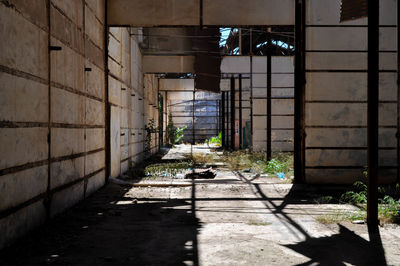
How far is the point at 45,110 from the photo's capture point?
544cm

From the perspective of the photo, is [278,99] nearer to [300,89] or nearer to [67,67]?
[300,89]

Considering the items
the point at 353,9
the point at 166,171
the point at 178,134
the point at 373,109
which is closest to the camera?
the point at 373,109

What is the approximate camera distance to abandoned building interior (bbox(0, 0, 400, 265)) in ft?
14.3

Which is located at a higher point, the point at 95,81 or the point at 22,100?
the point at 95,81

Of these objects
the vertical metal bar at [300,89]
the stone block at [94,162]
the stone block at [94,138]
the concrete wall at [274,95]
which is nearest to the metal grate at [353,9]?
the vertical metal bar at [300,89]

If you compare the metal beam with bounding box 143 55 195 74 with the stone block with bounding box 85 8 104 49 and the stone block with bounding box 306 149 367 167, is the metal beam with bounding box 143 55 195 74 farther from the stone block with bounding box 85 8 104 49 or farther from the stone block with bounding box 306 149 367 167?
the stone block with bounding box 306 149 367 167

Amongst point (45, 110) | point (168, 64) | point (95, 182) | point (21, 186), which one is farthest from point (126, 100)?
point (21, 186)

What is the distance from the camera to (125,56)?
12062mm

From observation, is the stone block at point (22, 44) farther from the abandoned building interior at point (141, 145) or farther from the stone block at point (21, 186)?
the stone block at point (21, 186)

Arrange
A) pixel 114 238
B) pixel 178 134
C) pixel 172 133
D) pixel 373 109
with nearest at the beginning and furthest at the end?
1. pixel 114 238
2. pixel 373 109
3. pixel 172 133
4. pixel 178 134

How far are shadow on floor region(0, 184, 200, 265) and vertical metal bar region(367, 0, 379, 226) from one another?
91.9 inches

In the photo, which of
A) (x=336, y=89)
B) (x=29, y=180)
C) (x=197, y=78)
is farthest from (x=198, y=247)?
(x=197, y=78)

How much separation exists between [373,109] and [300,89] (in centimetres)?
422

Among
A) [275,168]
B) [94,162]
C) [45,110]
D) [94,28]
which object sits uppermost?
[94,28]
